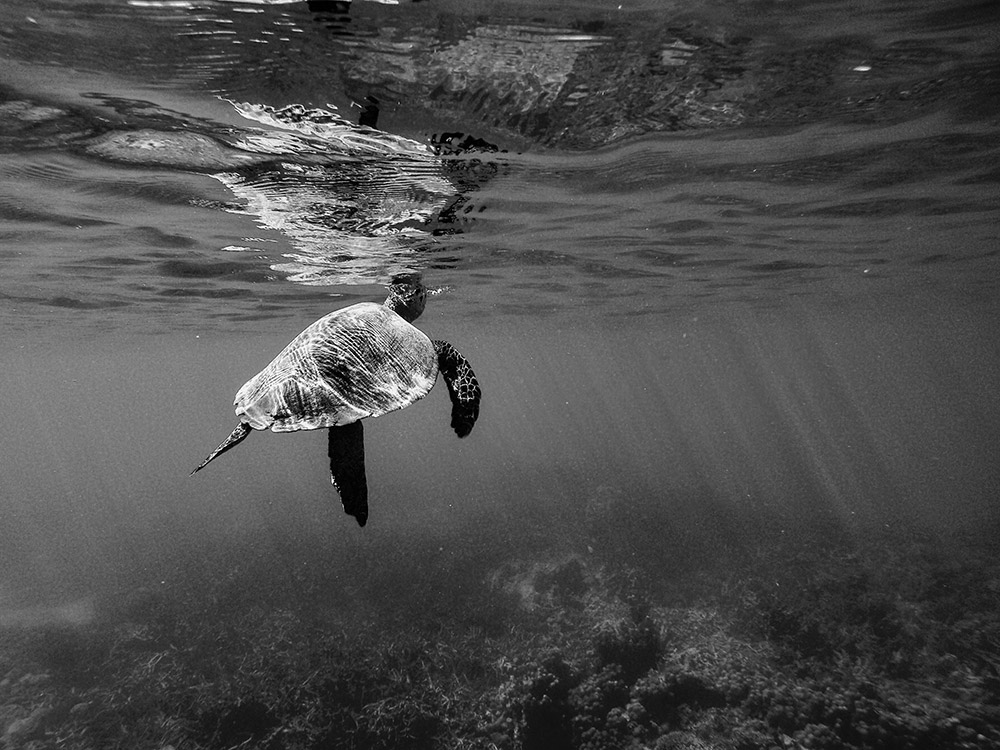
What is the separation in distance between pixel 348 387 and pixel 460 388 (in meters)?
1.25

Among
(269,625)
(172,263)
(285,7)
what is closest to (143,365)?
(172,263)

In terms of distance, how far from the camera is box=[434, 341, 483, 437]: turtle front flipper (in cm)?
470

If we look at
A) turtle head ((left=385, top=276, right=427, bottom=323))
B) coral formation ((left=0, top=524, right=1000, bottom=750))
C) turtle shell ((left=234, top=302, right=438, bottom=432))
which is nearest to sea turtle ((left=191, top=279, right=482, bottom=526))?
turtle shell ((left=234, top=302, right=438, bottom=432))

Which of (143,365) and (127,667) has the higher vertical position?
(127,667)

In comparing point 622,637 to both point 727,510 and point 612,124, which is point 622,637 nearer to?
point 612,124

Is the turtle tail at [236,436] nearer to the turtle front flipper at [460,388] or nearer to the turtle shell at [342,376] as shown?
the turtle shell at [342,376]

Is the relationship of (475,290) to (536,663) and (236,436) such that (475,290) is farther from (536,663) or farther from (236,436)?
(236,436)

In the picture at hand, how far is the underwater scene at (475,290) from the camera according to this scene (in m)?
6.29

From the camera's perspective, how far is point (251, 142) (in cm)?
860

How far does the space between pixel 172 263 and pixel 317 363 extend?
1573cm

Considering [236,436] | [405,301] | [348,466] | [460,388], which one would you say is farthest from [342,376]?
[405,301]

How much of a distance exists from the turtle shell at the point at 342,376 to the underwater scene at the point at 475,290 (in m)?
0.03

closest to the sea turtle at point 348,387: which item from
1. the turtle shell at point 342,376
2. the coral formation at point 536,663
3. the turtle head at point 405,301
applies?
the turtle shell at point 342,376

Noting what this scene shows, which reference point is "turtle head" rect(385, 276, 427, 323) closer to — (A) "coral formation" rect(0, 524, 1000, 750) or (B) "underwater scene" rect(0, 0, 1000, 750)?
(B) "underwater scene" rect(0, 0, 1000, 750)
